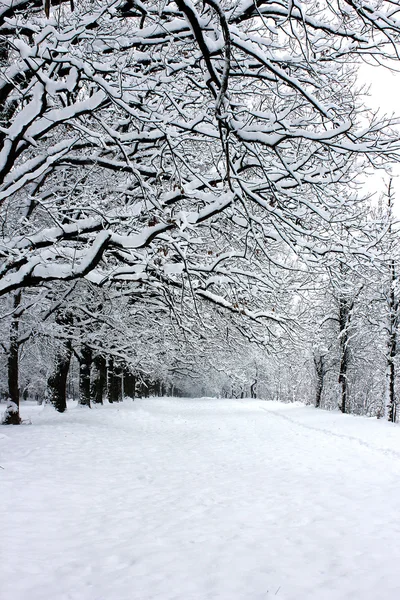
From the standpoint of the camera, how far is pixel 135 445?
30.5ft

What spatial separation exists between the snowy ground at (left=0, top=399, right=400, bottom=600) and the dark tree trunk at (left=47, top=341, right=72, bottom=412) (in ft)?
14.9

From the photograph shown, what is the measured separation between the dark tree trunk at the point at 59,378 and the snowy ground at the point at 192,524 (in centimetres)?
454

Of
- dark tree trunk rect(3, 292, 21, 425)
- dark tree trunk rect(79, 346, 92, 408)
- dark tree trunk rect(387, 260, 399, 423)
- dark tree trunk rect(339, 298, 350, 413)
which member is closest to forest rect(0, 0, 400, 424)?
dark tree trunk rect(3, 292, 21, 425)

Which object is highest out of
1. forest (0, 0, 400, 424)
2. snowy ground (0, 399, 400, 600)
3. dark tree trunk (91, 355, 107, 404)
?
forest (0, 0, 400, 424)

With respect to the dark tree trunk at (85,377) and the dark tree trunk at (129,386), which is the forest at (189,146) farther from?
the dark tree trunk at (129,386)

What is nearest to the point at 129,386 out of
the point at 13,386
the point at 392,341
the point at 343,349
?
the point at 343,349

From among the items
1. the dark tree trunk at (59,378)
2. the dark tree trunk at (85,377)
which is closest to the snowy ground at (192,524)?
the dark tree trunk at (59,378)

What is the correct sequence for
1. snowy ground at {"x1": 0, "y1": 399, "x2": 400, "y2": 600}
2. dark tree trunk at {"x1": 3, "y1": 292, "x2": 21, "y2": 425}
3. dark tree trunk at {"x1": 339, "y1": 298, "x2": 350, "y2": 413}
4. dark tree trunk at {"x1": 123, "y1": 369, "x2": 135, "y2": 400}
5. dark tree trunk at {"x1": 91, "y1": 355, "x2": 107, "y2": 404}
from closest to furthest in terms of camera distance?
1. snowy ground at {"x1": 0, "y1": 399, "x2": 400, "y2": 600}
2. dark tree trunk at {"x1": 3, "y1": 292, "x2": 21, "y2": 425}
3. dark tree trunk at {"x1": 91, "y1": 355, "x2": 107, "y2": 404}
4. dark tree trunk at {"x1": 339, "y1": 298, "x2": 350, "y2": 413}
5. dark tree trunk at {"x1": 123, "y1": 369, "x2": 135, "y2": 400}

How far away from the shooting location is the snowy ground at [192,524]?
9.85 feet

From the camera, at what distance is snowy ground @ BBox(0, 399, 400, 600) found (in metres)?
3.00

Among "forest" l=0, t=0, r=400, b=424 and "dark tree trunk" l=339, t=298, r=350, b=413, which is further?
"dark tree trunk" l=339, t=298, r=350, b=413

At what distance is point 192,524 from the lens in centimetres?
432

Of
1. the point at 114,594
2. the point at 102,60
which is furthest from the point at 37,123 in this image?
the point at 114,594

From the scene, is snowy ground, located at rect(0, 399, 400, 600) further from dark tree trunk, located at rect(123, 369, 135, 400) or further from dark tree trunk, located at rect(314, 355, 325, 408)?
dark tree trunk, located at rect(123, 369, 135, 400)
